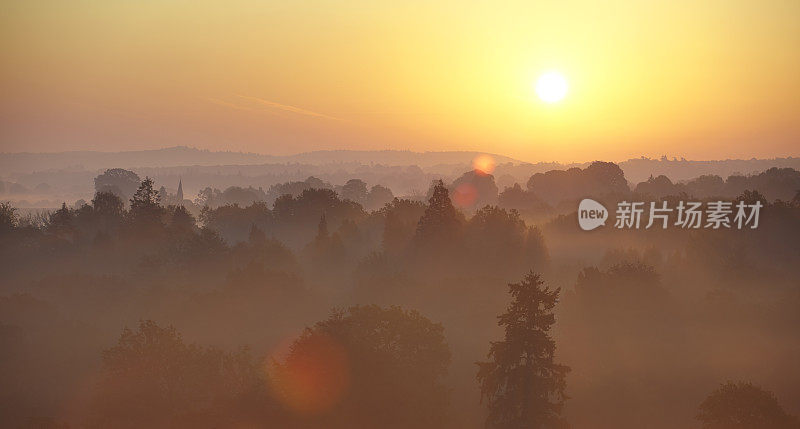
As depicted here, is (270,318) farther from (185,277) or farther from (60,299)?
(60,299)

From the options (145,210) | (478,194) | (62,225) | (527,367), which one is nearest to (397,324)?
(527,367)

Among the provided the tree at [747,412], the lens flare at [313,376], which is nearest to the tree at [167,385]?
the lens flare at [313,376]

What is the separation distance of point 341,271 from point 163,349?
43.9m

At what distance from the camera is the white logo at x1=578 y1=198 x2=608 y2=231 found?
99438 millimetres

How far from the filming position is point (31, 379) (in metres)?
44.3

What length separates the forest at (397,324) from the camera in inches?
1196

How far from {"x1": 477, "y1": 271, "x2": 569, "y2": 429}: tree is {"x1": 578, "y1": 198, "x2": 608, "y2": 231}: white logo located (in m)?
76.2

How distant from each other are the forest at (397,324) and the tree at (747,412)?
3.8 inches

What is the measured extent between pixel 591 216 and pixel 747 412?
81.0 metres

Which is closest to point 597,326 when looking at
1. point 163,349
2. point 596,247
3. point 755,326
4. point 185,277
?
point 755,326

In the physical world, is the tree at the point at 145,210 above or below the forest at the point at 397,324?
above

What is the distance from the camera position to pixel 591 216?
10562 cm

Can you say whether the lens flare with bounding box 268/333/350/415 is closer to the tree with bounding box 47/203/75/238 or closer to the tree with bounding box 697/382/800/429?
the tree with bounding box 697/382/800/429

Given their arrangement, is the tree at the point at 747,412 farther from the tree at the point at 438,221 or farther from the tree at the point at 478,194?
the tree at the point at 478,194
